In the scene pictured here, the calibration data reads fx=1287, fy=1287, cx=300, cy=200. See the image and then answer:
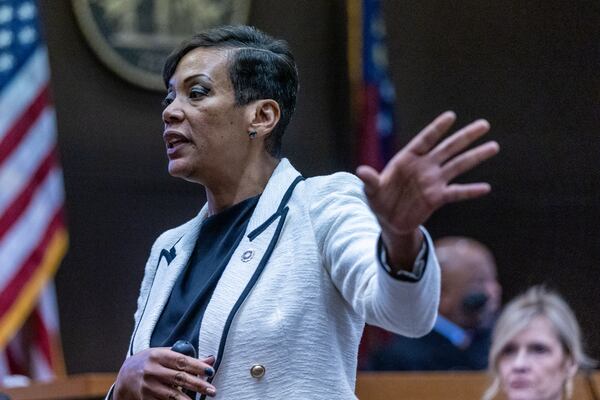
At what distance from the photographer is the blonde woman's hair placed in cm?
358

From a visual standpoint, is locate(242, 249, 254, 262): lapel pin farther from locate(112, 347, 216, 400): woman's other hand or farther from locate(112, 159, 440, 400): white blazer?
locate(112, 347, 216, 400): woman's other hand

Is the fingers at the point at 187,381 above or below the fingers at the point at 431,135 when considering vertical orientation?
below

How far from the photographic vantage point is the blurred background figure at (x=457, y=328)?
4.48m

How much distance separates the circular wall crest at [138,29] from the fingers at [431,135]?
4.31 metres

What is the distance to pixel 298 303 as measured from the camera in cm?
229

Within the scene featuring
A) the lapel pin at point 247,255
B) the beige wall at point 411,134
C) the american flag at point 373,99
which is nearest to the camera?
the lapel pin at point 247,255

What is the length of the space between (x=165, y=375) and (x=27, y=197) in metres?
3.20

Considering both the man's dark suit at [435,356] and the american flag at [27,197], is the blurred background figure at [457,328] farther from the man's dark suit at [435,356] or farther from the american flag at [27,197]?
the american flag at [27,197]

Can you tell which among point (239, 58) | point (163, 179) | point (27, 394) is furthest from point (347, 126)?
point (239, 58)

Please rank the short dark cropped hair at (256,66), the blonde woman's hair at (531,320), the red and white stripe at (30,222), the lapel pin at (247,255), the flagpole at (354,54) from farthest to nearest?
the flagpole at (354,54)
the red and white stripe at (30,222)
the blonde woman's hair at (531,320)
the short dark cropped hair at (256,66)
the lapel pin at (247,255)

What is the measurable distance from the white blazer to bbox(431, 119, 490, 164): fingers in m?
0.29

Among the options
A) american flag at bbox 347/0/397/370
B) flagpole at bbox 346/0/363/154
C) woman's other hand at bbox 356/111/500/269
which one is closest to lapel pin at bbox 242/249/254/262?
woman's other hand at bbox 356/111/500/269

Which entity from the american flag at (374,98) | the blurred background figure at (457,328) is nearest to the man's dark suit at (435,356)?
the blurred background figure at (457,328)

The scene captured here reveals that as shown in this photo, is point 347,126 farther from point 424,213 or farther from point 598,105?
point 424,213
